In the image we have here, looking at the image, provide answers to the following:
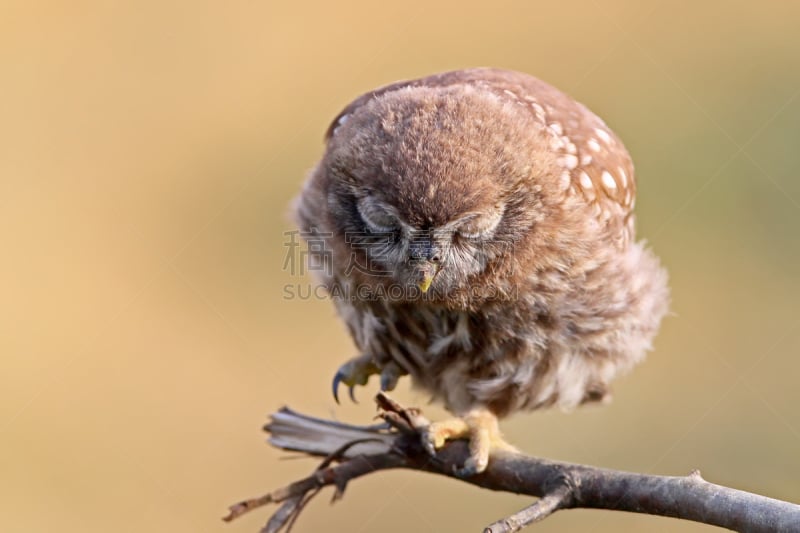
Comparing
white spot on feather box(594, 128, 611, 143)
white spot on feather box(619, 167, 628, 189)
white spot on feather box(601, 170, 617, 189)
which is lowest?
white spot on feather box(601, 170, 617, 189)

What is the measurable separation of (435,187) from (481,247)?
32 cm

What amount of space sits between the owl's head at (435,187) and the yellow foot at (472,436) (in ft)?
1.56

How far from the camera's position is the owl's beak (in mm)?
3078

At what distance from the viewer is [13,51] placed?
8.92 m

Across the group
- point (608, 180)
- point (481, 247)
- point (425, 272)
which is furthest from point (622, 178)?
point (425, 272)

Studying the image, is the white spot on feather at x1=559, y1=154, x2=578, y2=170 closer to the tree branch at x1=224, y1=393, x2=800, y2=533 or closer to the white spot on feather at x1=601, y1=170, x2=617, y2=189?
the white spot on feather at x1=601, y1=170, x2=617, y2=189

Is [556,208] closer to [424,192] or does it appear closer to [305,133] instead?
[424,192]

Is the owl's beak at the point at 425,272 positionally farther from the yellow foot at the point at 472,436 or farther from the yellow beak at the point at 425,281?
the yellow foot at the point at 472,436

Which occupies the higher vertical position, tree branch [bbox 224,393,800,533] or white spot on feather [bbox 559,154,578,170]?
white spot on feather [bbox 559,154,578,170]

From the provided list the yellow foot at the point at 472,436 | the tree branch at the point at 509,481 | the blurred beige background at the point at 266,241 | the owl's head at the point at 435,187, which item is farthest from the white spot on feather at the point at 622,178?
the blurred beige background at the point at 266,241

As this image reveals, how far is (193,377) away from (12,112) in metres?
3.15

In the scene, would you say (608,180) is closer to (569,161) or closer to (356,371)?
(569,161)

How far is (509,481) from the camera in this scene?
3.14 metres

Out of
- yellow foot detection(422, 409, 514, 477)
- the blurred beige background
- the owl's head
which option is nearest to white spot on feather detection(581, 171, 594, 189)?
the owl's head
